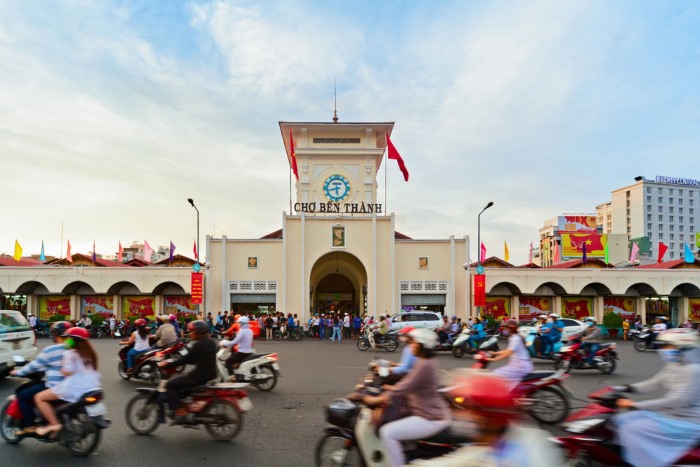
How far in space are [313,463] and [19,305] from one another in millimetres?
34539

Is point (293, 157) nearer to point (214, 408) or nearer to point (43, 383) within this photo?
point (214, 408)

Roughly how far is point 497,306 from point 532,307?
2.26m

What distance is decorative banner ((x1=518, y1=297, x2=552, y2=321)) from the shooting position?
34.5 metres

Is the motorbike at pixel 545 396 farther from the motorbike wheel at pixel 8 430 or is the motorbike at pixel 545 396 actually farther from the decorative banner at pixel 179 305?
the decorative banner at pixel 179 305

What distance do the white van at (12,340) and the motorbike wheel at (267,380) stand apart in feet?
17.0

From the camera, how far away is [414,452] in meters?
5.22

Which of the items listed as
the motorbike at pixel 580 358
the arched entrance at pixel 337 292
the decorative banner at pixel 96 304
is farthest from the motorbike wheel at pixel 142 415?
the arched entrance at pixel 337 292

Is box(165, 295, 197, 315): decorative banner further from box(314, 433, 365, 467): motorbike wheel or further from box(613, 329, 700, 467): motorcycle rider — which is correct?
box(613, 329, 700, 467): motorcycle rider

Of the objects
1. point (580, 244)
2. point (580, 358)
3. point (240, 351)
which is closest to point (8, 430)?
point (240, 351)

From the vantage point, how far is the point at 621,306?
34844mm

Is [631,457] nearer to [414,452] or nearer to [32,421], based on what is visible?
[414,452]

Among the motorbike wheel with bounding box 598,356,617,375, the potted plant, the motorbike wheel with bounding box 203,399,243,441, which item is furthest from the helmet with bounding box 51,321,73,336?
the potted plant

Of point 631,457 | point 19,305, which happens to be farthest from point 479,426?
point 19,305

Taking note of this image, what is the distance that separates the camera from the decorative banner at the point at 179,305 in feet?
111
